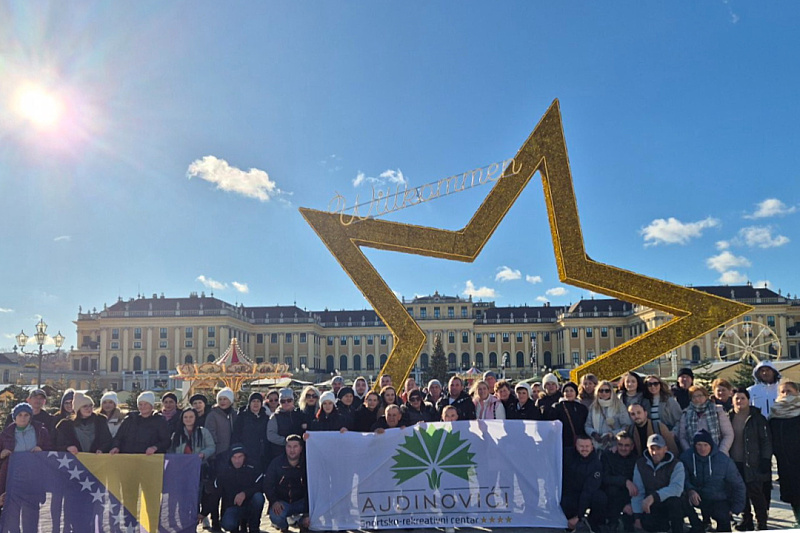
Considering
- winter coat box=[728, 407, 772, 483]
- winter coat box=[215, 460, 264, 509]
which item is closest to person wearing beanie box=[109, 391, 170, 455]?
winter coat box=[215, 460, 264, 509]

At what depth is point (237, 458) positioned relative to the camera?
22.3ft

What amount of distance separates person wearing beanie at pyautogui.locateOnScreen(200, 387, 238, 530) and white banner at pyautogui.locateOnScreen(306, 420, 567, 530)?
3.22ft

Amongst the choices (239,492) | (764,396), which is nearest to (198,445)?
(239,492)

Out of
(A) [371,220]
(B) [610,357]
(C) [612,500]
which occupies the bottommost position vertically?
(C) [612,500]

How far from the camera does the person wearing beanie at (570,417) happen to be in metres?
6.88

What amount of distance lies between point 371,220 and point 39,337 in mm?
18578

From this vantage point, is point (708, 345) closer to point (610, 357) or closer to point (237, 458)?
point (610, 357)

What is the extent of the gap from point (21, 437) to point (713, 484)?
6923mm

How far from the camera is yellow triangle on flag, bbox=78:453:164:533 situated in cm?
640

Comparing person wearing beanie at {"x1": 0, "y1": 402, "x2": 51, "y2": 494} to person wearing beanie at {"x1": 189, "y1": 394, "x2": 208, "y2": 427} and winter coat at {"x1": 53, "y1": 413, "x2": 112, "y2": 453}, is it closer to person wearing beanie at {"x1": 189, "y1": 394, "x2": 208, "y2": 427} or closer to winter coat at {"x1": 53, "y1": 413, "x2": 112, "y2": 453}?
winter coat at {"x1": 53, "y1": 413, "x2": 112, "y2": 453}

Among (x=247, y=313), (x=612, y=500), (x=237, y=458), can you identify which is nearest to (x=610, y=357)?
(x=612, y=500)

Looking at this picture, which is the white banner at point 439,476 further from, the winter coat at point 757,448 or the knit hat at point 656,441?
the winter coat at point 757,448

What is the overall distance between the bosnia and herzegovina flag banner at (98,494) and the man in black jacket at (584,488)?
12.5 ft

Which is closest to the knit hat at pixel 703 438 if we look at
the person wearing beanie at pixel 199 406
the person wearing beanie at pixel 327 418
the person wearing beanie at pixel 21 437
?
the person wearing beanie at pixel 327 418
